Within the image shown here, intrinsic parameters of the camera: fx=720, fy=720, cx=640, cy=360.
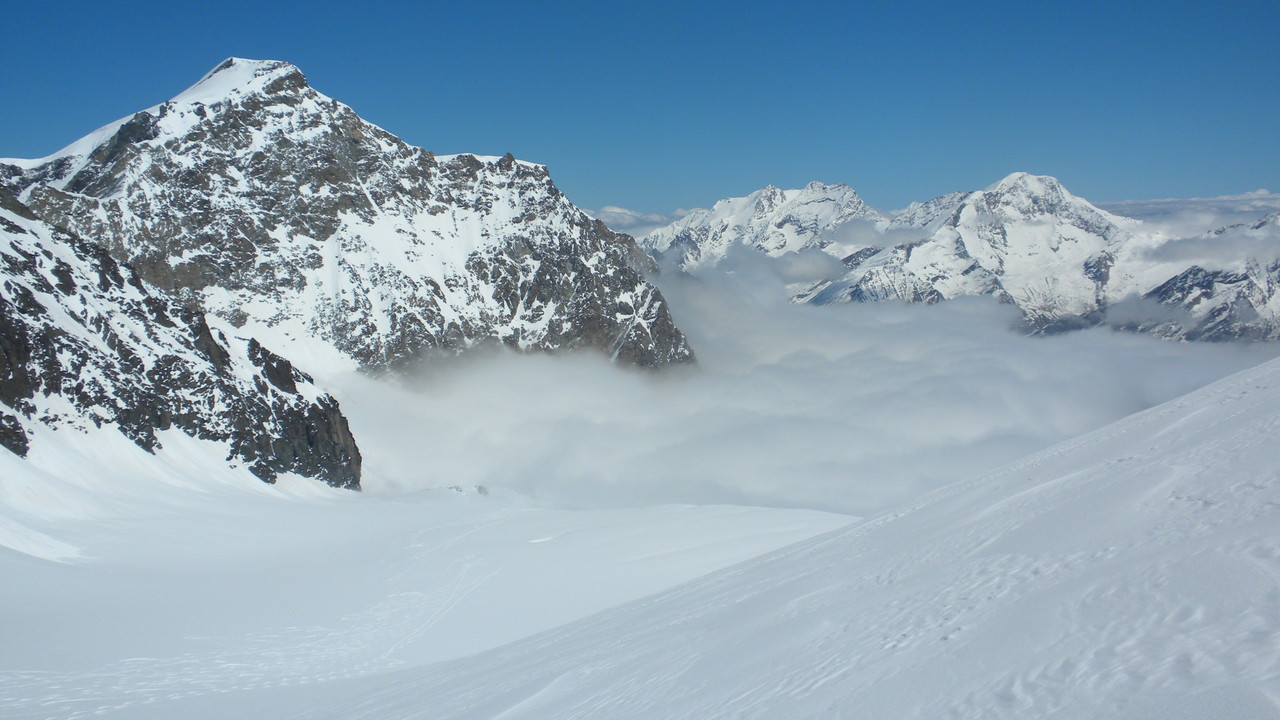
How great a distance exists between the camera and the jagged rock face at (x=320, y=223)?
427 feet

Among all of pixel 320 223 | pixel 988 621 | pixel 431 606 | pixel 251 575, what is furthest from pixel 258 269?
pixel 988 621

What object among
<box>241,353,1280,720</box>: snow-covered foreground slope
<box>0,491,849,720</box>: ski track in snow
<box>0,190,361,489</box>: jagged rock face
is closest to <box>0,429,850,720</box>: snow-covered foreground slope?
<box>0,491,849,720</box>: ski track in snow

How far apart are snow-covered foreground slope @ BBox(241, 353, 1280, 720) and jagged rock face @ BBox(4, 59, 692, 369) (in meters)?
127

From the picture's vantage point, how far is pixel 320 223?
152 m

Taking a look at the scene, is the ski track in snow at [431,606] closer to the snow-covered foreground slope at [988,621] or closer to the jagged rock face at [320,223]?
the snow-covered foreground slope at [988,621]

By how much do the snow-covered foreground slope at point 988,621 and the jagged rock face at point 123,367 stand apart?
41393 mm

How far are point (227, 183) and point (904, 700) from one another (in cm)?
16539

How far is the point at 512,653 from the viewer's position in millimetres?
17500

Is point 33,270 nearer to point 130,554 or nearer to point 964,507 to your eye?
point 130,554

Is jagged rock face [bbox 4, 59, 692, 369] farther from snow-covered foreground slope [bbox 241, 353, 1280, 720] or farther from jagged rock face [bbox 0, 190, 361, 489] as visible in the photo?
snow-covered foreground slope [bbox 241, 353, 1280, 720]

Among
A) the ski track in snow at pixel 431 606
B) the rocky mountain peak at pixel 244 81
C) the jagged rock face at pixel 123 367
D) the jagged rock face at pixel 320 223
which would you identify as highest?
the rocky mountain peak at pixel 244 81

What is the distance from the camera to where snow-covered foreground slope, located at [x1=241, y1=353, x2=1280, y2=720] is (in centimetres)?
671

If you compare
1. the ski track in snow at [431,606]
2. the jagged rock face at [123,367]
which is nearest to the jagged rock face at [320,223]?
the jagged rock face at [123,367]

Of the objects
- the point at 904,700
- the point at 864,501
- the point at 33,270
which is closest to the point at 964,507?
the point at 904,700
